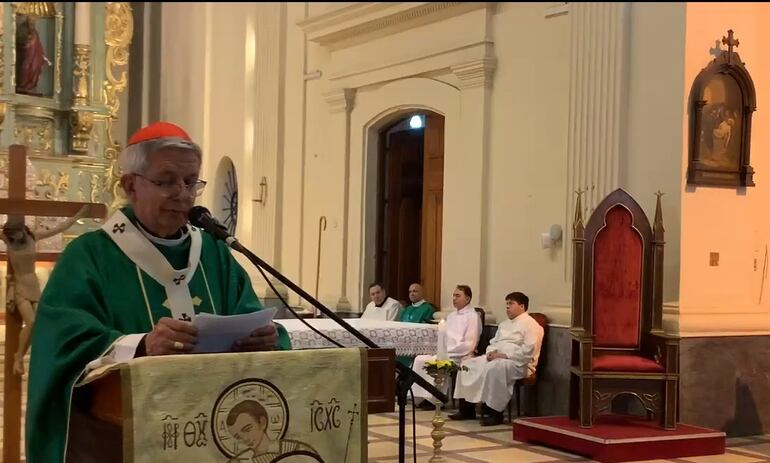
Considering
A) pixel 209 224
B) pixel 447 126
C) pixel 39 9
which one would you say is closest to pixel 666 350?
pixel 447 126

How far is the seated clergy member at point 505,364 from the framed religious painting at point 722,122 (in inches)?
67.5

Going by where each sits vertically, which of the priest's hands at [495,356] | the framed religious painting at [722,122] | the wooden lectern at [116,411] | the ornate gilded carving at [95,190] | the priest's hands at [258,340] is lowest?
the priest's hands at [495,356]

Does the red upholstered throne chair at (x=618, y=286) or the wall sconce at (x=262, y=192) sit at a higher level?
the wall sconce at (x=262, y=192)

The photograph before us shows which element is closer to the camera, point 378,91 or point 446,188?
point 446,188

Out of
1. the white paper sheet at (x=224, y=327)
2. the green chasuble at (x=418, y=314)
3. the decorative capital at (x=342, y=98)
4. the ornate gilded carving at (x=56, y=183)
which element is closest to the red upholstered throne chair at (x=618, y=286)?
the green chasuble at (x=418, y=314)

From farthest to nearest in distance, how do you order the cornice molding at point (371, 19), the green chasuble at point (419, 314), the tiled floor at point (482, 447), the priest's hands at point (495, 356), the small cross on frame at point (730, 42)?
the cornice molding at point (371, 19)
the green chasuble at point (419, 314)
the priest's hands at point (495, 356)
the small cross on frame at point (730, 42)
the tiled floor at point (482, 447)

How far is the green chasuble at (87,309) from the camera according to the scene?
2723mm

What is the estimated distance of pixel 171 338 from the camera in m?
2.56

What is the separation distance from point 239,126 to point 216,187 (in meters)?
1.00

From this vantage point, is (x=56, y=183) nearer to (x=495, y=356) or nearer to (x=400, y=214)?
(x=400, y=214)

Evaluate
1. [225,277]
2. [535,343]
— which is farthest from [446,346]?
[225,277]

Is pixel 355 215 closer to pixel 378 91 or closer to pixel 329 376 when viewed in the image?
pixel 378 91

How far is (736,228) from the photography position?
7.98 m

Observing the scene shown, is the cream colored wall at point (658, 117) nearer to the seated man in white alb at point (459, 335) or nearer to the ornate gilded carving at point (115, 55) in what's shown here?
the seated man in white alb at point (459, 335)
